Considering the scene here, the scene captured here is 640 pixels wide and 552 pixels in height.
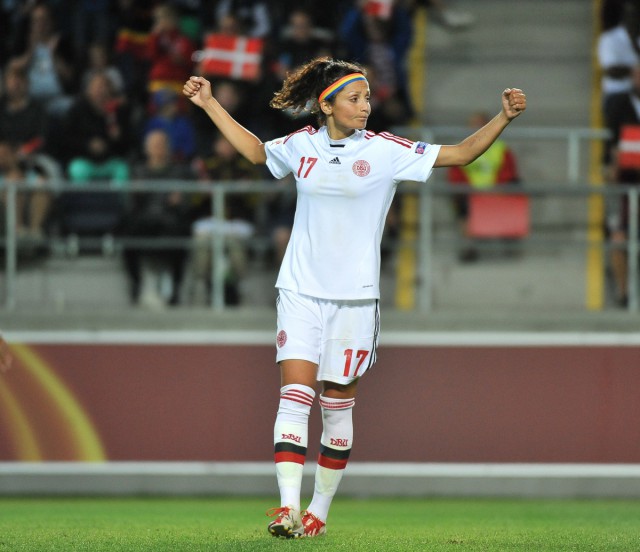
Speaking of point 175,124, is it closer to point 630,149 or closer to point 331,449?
point 630,149

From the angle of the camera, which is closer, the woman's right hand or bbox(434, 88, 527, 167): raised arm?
bbox(434, 88, 527, 167): raised arm

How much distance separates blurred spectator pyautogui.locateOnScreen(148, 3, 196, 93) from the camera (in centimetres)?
1390

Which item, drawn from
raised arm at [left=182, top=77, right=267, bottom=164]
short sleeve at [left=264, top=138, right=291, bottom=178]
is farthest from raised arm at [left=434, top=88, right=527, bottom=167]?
raised arm at [left=182, top=77, right=267, bottom=164]

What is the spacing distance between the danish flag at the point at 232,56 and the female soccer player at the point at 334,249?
6.37m

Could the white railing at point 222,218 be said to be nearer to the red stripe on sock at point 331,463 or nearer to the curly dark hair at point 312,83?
the curly dark hair at point 312,83

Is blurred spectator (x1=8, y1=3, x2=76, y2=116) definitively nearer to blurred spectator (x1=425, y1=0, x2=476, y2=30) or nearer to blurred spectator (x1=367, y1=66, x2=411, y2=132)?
blurred spectator (x1=367, y1=66, x2=411, y2=132)

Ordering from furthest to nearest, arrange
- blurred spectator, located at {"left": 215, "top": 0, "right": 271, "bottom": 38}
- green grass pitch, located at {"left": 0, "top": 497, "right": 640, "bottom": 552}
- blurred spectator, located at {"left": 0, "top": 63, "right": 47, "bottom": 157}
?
blurred spectator, located at {"left": 215, "top": 0, "right": 271, "bottom": 38} → blurred spectator, located at {"left": 0, "top": 63, "right": 47, "bottom": 157} → green grass pitch, located at {"left": 0, "top": 497, "right": 640, "bottom": 552}

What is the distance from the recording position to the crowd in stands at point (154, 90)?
1171 centimetres

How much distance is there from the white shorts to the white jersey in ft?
0.24

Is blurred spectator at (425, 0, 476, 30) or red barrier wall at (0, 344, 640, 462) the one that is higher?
blurred spectator at (425, 0, 476, 30)

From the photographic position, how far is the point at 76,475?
11.6m

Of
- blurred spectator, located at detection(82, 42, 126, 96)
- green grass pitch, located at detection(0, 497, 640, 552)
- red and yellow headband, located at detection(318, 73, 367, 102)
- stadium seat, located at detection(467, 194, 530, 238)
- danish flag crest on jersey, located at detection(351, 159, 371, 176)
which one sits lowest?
green grass pitch, located at detection(0, 497, 640, 552)

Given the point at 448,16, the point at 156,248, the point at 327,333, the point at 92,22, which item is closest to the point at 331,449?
the point at 327,333

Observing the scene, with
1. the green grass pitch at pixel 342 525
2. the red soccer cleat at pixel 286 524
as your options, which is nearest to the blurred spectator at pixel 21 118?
the green grass pitch at pixel 342 525
